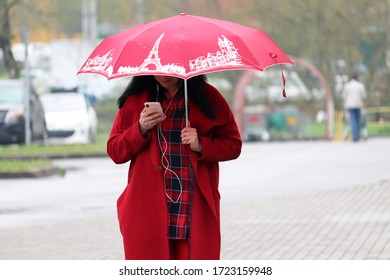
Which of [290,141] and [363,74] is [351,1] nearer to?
[363,74]

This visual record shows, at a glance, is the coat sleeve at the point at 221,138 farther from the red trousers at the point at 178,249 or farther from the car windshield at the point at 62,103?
the car windshield at the point at 62,103

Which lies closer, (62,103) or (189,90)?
(189,90)

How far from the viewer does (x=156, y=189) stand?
597cm

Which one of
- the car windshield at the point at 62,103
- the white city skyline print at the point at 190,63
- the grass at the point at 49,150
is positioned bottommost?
the grass at the point at 49,150

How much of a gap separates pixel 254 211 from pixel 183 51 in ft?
25.5

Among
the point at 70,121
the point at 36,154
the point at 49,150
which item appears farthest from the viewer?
the point at 70,121

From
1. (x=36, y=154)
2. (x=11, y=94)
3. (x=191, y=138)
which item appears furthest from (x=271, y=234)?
(x=11, y=94)

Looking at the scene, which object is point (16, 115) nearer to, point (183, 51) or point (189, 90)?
point (189, 90)

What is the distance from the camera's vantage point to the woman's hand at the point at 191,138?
19.3 feet

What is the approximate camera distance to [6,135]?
94.6 ft

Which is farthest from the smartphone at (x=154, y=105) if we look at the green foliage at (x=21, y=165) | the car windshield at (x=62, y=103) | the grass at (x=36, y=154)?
the car windshield at (x=62, y=103)

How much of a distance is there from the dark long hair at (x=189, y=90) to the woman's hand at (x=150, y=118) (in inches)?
7.3

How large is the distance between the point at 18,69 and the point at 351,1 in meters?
10.9

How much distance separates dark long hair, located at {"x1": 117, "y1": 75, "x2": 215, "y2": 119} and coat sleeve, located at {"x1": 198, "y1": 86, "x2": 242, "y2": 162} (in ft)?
0.15
